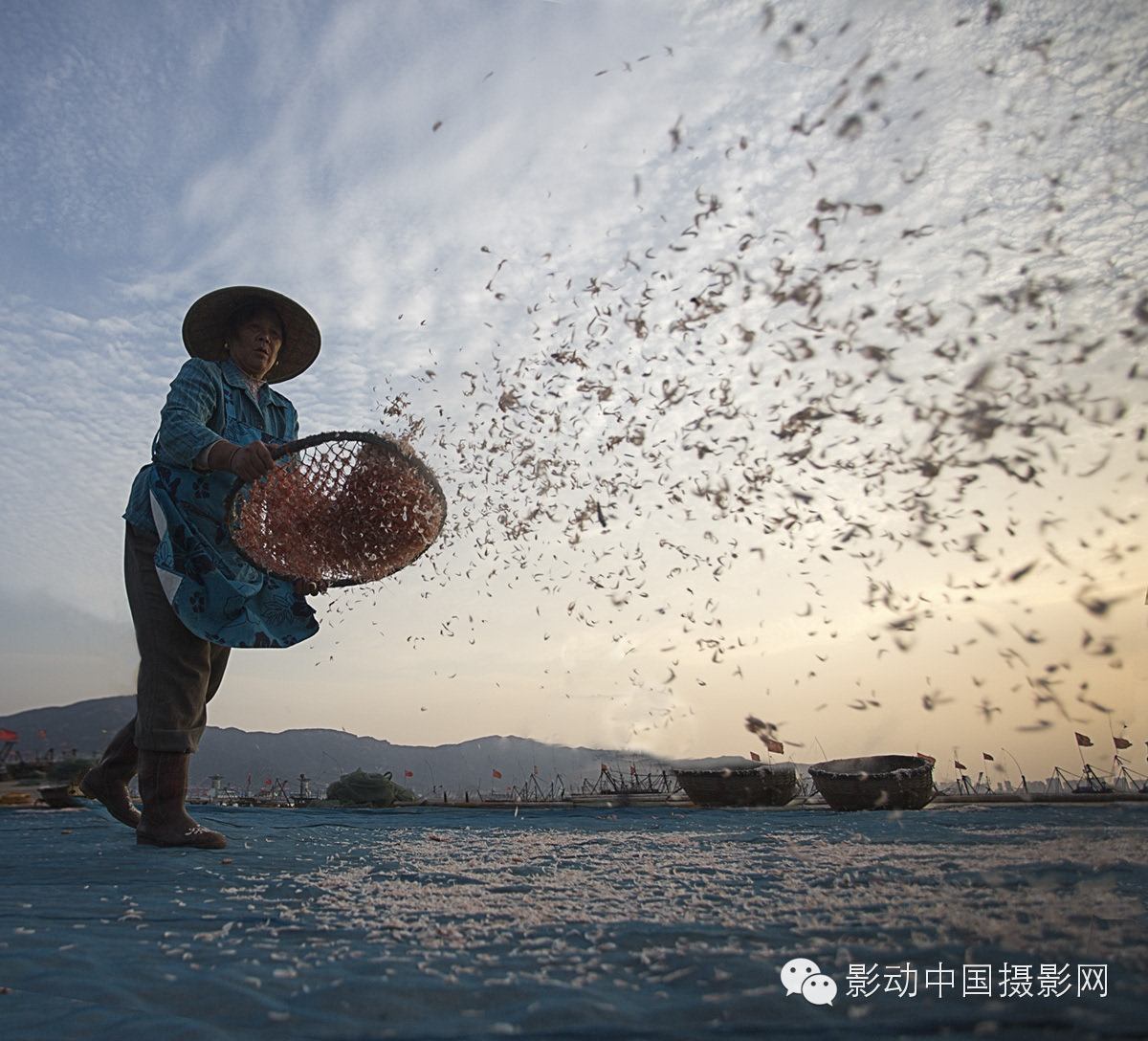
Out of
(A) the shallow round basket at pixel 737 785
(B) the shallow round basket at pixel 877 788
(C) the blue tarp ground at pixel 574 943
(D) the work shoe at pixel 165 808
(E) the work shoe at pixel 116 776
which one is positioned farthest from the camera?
(A) the shallow round basket at pixel 737 785

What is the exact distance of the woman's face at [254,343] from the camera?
3.28m

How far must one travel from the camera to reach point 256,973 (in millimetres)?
1193

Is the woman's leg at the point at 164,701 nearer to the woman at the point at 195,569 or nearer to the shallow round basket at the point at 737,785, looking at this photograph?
the woman at the point at 195,569

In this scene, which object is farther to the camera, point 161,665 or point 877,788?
point 877,788

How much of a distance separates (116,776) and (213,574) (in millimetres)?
1093

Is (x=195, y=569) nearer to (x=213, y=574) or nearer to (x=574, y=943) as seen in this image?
(x=213, y=574)

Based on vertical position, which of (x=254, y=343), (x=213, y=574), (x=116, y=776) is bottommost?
(x=116, y=776)

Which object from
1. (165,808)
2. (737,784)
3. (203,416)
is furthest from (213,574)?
(737,784)

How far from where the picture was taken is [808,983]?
3.48ft

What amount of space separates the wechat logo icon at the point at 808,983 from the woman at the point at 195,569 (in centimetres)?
219

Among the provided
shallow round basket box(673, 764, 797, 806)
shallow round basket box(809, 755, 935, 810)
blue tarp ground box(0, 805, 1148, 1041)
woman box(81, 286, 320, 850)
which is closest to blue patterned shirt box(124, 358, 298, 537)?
woman box(81, 286, 320, 850)

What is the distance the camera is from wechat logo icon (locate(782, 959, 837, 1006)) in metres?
1.02

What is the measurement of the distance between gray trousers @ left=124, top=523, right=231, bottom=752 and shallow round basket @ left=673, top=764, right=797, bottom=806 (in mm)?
5957

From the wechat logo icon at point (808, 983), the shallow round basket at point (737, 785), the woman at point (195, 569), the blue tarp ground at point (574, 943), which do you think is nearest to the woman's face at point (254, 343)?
the woman at point (195, 569)
